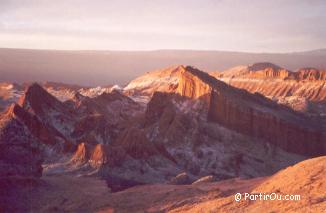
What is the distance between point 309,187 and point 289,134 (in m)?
31.4

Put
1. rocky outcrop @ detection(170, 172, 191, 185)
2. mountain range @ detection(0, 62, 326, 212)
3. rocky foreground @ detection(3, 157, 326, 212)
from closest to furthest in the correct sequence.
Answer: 1. rocky foreground @ detection(3, 157, 326, 212)
2. mountain range @ detection(0, 62, 326, 212)
3. rocky outcrop @ detection(170, 172, 191, 185)

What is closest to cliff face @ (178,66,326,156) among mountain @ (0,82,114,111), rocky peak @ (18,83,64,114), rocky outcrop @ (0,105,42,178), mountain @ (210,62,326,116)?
rocky peak @ (18,83,64,114)

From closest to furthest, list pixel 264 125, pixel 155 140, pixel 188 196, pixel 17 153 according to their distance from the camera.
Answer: pixel 188 196 < pixel 17 153 < pixel 155 140 < pixel 264 125

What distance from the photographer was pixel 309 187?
1819 cm

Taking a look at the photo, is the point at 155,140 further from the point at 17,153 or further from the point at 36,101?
the point at 17,153

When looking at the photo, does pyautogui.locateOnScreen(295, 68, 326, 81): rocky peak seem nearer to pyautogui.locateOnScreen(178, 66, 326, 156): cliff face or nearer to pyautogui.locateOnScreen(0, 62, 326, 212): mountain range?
pyautogui.locateOnScreen(0, 62, 326, 212): mountain range

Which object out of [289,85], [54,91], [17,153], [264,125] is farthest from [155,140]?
[289,85]

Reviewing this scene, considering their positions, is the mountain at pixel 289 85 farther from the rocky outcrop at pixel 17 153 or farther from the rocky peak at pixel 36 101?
the rocky outcrop at pixel 17 153

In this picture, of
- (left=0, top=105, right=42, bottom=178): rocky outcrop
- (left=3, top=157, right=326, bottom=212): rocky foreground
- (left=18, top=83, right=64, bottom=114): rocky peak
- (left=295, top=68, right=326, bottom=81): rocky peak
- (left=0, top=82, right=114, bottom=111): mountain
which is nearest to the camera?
→ (left=3, top=157, right=326, bottom=212): rocky foreground

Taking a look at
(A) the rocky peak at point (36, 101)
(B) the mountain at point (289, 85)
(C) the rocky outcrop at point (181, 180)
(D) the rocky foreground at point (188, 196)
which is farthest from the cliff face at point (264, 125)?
(B) the mountain at point (289, 85)

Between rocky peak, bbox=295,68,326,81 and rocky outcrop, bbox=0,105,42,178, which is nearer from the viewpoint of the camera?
rocky outcrop, bbox=0,105,42,178

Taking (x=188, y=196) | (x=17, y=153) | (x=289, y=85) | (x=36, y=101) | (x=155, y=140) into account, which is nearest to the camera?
(x=188, y=196)

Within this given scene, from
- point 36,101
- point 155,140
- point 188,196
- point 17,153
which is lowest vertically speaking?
point 155,140

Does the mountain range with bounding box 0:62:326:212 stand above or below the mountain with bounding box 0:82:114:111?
above
